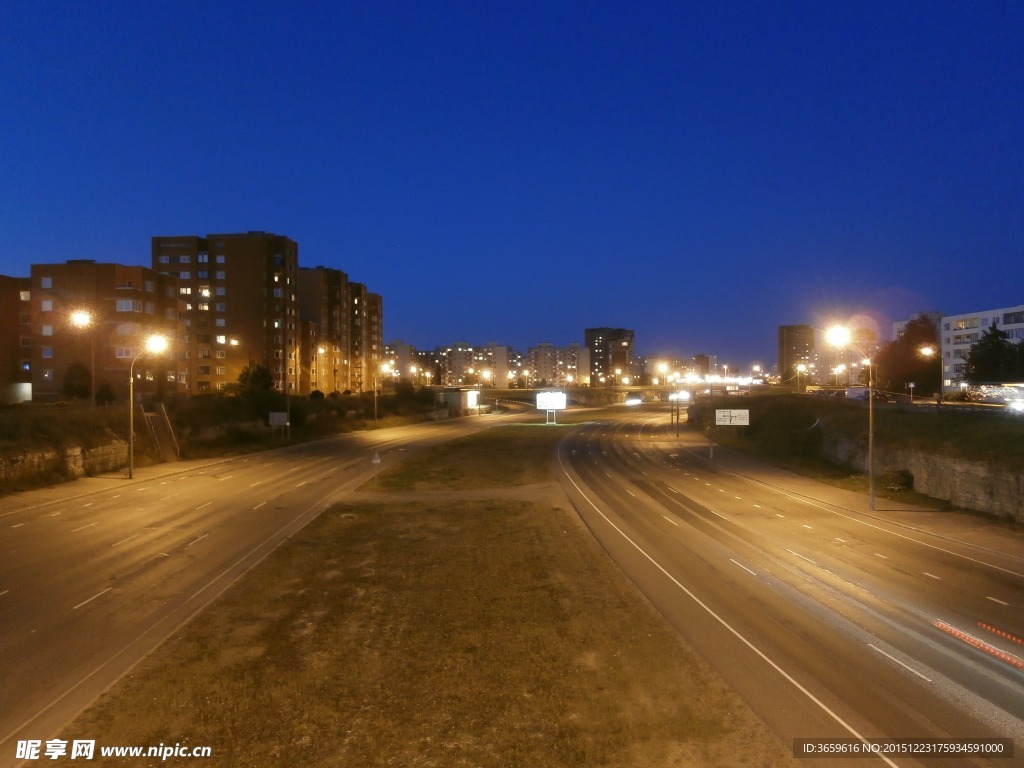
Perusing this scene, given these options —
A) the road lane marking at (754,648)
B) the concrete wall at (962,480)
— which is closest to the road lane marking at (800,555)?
the road lane marking at (754,648)

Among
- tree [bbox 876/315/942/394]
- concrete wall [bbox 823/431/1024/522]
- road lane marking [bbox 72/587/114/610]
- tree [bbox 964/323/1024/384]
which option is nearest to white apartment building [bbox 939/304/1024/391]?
tree [bbox 876/315/942/394]

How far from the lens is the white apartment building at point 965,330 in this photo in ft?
373

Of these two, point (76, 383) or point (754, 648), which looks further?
point (76, 383)

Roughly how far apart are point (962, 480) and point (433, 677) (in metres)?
28.2

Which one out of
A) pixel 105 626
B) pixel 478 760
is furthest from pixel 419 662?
pixel 105 626

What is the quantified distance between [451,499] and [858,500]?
18.9 meters

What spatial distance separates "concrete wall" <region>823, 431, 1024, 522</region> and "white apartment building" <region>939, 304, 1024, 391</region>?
84.0m

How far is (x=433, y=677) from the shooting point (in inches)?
465

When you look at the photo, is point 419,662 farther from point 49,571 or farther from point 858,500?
point 858,500

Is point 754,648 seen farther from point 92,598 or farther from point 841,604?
point 92,598

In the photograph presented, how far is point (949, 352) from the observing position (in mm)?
128375

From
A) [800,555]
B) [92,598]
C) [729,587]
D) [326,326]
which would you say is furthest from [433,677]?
[326,326]

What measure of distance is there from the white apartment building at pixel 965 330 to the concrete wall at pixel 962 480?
84004 millimetres

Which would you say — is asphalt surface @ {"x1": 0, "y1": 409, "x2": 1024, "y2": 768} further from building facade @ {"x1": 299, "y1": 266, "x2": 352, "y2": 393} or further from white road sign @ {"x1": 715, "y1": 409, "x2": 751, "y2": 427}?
building facade @ {"x1": 299, "y1": 266, "x2": 352, "y2": 393}
